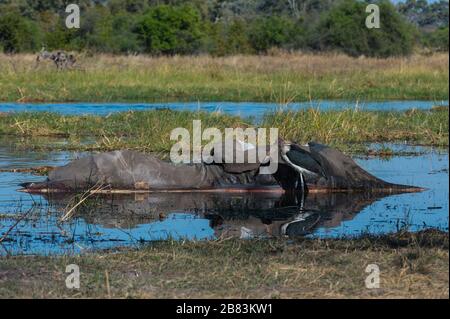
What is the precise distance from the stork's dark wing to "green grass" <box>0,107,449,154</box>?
335cm

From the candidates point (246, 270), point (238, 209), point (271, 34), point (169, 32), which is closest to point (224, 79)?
point (169, 32)

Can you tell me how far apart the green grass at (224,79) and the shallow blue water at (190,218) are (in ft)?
35.6

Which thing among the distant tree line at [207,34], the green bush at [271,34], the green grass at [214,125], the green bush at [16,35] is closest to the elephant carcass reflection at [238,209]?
the green grass at [214,125]

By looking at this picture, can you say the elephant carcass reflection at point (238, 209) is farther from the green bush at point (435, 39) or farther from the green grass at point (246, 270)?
the green bush at point (435, 39)

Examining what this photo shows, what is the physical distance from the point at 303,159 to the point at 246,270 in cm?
369

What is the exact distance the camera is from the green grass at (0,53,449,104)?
72.2ft

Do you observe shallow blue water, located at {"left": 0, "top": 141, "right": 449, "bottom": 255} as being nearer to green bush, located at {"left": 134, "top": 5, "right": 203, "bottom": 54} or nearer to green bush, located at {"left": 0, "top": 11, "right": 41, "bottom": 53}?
green bush, located at {"left": 0, "top": 11, "right": 41, "bottom": 53}

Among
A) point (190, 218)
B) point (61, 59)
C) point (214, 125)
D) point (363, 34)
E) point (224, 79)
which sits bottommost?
point (190, 218)

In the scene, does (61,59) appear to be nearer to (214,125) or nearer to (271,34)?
(214,125)

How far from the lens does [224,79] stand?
25078 millimetres

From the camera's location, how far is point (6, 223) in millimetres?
7852

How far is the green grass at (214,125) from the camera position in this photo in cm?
1310
